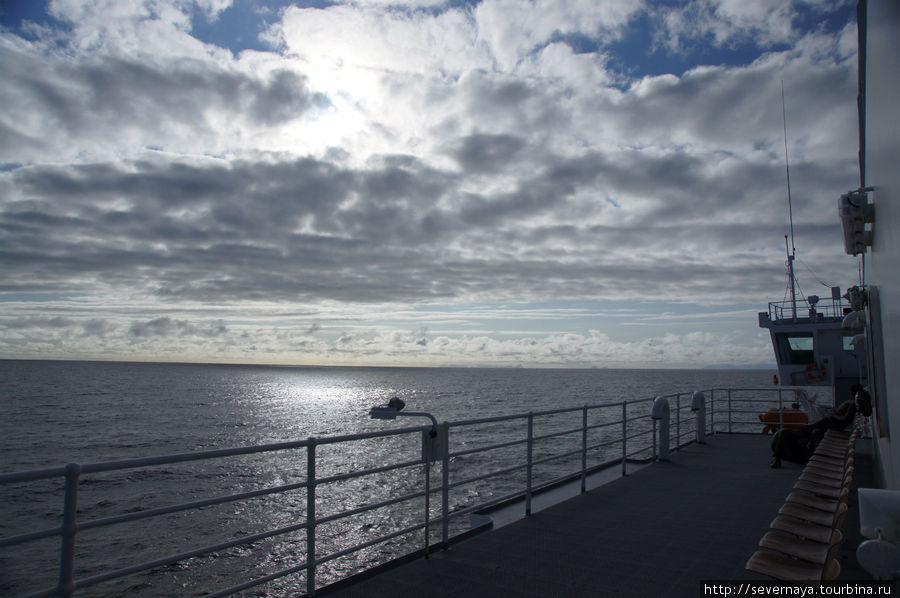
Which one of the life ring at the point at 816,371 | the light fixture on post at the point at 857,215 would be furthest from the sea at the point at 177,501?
the life ring at the point at 816,371

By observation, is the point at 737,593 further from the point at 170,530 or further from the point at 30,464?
the point at 30,464

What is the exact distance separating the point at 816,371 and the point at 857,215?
15235mm

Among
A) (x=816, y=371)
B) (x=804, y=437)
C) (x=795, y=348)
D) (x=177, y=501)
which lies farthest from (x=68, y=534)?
(x=795, y=348)

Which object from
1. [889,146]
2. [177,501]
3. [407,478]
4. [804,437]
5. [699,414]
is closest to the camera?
[889,146]

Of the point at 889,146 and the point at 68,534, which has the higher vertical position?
the point at 889,146

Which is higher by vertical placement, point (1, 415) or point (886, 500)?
point (886, 500)

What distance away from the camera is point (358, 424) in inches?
1571

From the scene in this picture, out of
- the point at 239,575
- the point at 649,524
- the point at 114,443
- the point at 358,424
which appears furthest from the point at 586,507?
the point at 358,424

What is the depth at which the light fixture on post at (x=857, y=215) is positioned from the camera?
4812 millimetres

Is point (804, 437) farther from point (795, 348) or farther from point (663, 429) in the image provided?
point (795, 348)

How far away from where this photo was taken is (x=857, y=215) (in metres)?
4.88

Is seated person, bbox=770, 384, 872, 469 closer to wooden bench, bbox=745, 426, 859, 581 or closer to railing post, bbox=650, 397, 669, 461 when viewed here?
railing post, bbox=650, 397, 669, 461

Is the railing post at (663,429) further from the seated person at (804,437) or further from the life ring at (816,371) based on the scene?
the life ring at (816,371)

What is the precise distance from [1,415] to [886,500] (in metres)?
51.3
